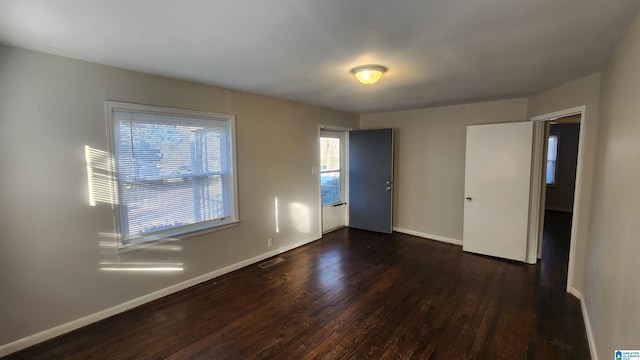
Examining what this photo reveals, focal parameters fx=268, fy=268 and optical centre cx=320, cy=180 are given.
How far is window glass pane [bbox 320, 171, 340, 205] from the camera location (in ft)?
16.2

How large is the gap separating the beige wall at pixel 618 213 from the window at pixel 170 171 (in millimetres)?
3340

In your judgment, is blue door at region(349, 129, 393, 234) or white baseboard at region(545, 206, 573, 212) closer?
blue door at region(349, 129, 393, 234)

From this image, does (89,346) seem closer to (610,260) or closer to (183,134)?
(183,134)

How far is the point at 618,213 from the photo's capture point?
1.62 metres

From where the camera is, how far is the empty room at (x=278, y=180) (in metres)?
1.59

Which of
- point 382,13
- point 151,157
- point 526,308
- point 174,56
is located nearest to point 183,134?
point 151,157

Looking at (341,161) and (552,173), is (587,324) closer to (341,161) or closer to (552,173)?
(341,161)

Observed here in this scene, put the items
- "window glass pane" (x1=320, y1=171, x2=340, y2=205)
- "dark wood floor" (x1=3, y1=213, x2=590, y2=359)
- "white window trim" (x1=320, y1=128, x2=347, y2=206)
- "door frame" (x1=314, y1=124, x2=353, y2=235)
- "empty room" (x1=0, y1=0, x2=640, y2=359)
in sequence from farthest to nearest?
1. "white window trim" (x1=320, y1=128, x2=347, y2=206)
2. "window glass pane" (x1=320, y1=171, x2=340, y2=205)
3. "door frame" (x1=314, y1=124, x2=353, y2=235)
4. "dark wood floor" (x1=3, y1=213, x2=590, y2=359)
5. "empty room" (x1=0, y1=0, x2=640, y2=359)

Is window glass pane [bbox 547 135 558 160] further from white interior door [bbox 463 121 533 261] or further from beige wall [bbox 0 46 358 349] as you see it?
beige wall [bbox 0 46 358 349]

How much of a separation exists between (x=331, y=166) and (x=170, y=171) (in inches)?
115

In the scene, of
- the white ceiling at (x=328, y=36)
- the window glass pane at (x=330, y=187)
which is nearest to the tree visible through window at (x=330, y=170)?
the window glass pane at (x=330, y=187)

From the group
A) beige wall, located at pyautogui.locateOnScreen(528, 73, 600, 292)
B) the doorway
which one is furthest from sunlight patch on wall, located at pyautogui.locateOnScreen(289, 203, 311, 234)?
beige wall, located at pyautogui.locateOnScreen(528, 73, 600, 292)

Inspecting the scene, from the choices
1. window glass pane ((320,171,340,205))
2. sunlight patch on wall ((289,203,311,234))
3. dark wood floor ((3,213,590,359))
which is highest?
window glass pane ((320,171,340,205))

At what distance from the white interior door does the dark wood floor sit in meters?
0.34
